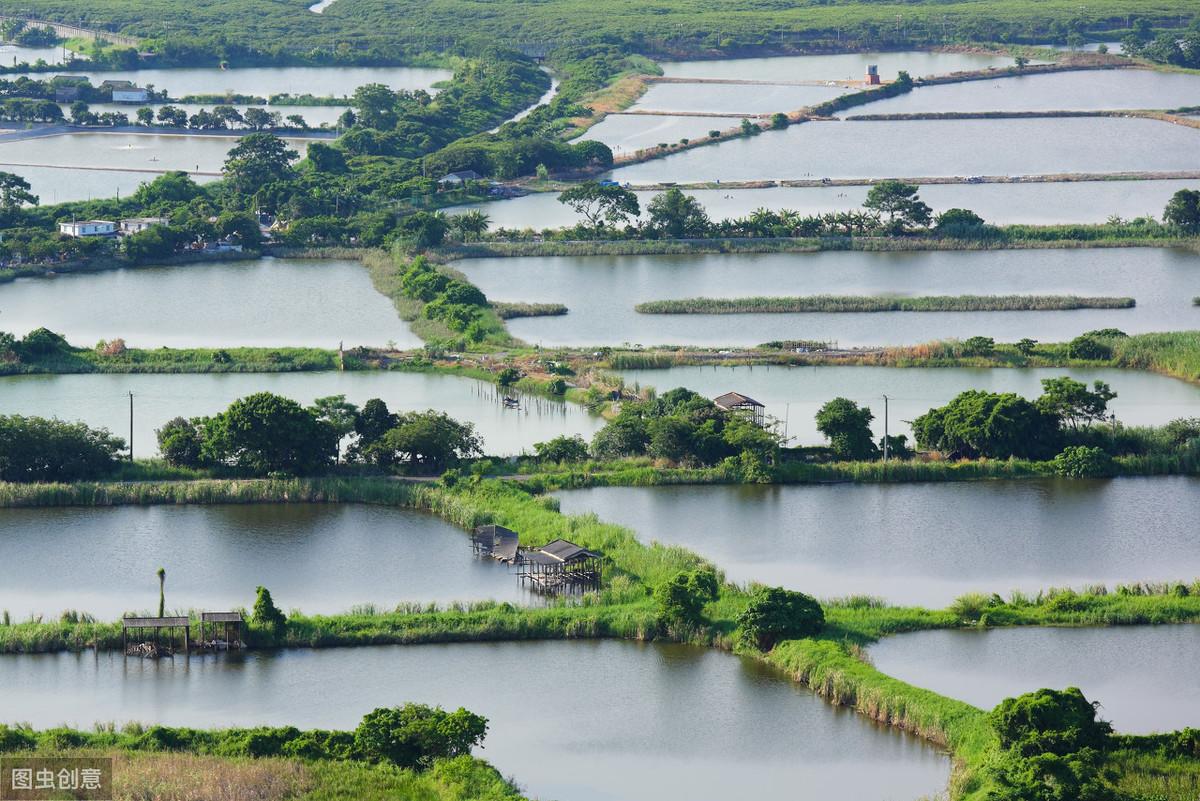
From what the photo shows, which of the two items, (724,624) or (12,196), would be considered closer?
(724,624)

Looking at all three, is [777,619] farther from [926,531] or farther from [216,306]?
[216,306]

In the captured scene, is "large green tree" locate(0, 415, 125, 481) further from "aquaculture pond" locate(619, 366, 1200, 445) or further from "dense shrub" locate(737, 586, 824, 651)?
"dense shrub" locate(737, 586, 824, 651)

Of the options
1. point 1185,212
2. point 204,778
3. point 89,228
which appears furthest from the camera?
point 1185,212

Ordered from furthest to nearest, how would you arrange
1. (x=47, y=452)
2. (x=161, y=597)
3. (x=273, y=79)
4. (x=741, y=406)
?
(x=273, y=79) → (x=741, y=406) → (x=47, y=452) → (x=161, y=597)

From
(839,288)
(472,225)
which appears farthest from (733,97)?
(839,288)

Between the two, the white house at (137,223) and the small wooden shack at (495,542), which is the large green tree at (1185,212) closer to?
the white house at (137,223)

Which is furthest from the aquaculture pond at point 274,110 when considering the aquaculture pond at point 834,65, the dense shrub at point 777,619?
the dense shrub at point 777,619
